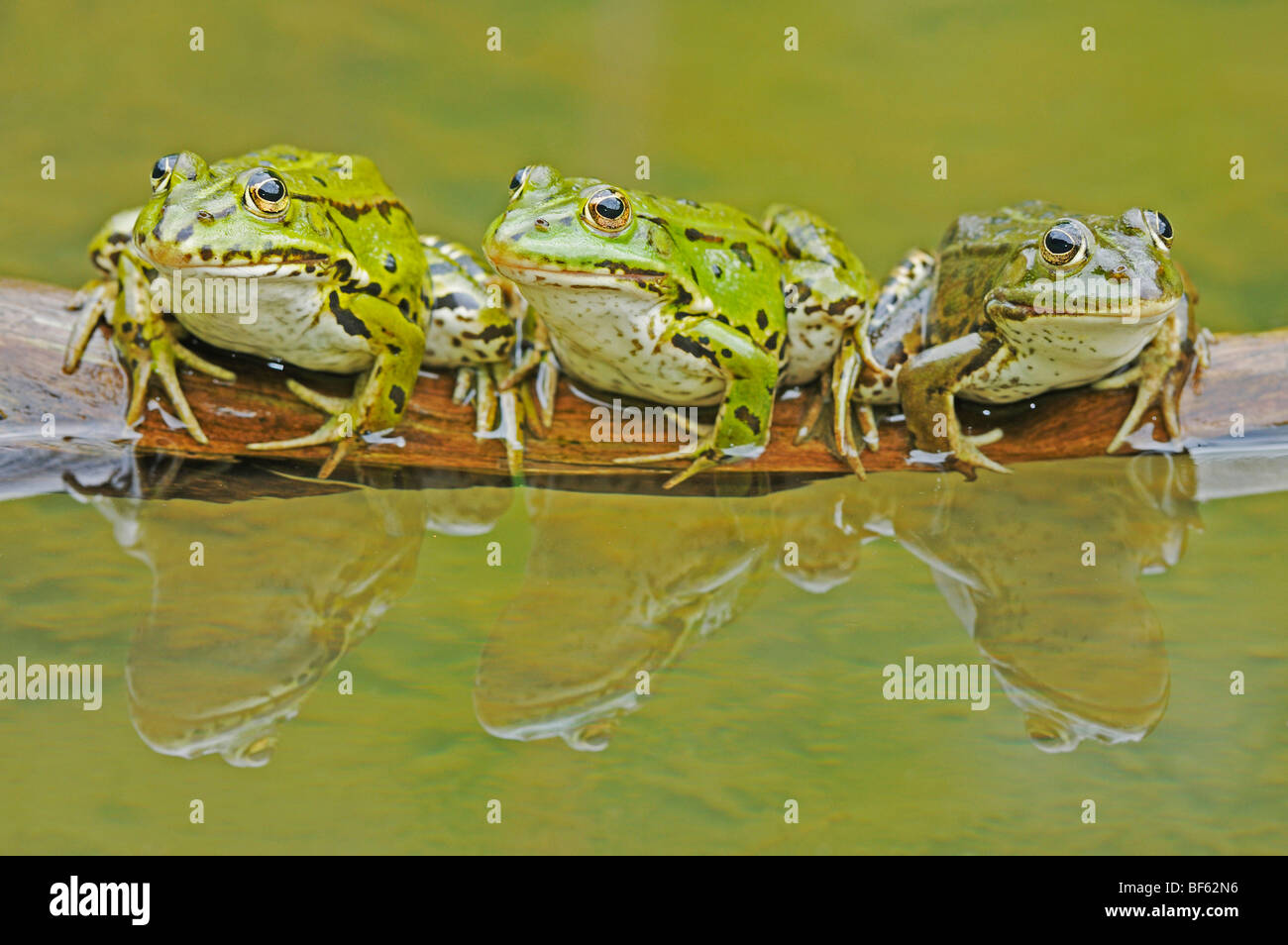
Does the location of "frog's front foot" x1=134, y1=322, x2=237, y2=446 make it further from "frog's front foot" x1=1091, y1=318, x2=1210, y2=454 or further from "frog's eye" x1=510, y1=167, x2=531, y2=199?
"frog's front foot" x1=1091, y1=318, x2=1210, y2=454

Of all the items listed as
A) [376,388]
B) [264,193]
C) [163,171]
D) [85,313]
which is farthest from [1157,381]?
[85,313]

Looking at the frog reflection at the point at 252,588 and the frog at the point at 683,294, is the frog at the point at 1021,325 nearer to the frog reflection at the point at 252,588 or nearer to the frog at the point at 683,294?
the frog at the point at 683,294

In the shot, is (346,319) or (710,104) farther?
(710,104)

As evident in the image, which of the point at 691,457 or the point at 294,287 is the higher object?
the point at 294,287

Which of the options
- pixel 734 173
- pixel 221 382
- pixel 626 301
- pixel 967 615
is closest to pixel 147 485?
A: pixel 221 382

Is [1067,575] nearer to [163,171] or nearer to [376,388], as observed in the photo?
[376,388]

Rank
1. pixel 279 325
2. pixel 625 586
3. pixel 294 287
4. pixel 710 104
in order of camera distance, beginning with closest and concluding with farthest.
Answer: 1. pixel 625 586
2. pixel 294 287
3. pixel 279 325
4. pixel 710 104

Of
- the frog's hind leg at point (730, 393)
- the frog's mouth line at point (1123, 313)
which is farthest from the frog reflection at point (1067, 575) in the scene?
the frog's mouth line at point (1123, 313)
